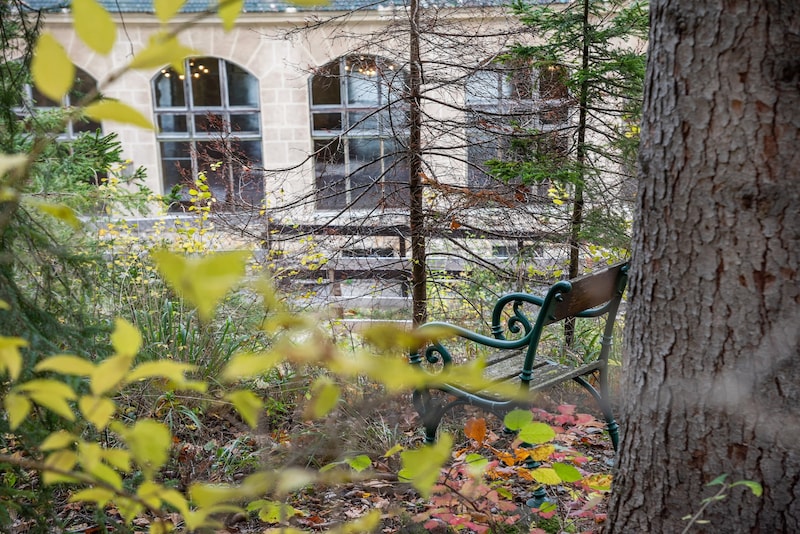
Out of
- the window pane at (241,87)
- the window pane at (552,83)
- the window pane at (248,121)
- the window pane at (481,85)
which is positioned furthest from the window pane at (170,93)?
the window pane at (552,83)

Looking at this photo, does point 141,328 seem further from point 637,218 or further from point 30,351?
point 637,218

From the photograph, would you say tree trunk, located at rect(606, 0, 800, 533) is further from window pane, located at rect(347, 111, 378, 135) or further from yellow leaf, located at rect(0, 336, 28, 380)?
window pane, located at rect(347, 111, 378, 135)

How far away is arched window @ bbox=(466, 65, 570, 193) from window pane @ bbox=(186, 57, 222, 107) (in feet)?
22.7

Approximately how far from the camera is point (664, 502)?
166 centimetres

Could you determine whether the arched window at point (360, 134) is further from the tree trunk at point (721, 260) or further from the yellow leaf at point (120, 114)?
the yellow leaf at point (120, 114)

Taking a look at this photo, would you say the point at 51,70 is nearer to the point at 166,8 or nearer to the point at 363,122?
the point at 166,8

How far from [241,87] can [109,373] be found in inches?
441

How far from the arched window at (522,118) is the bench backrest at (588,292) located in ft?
5.05

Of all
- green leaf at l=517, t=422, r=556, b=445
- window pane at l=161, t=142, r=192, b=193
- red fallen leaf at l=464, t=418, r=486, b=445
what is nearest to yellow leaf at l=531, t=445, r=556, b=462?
red fallen leaf at l=464, t=418, r=486, b=445

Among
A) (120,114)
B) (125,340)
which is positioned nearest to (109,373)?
(125,340)

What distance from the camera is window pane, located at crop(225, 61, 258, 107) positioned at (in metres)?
11.1

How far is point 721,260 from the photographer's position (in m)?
1.53

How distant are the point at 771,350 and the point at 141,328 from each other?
3.19 meters

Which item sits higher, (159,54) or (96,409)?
(159,54)
